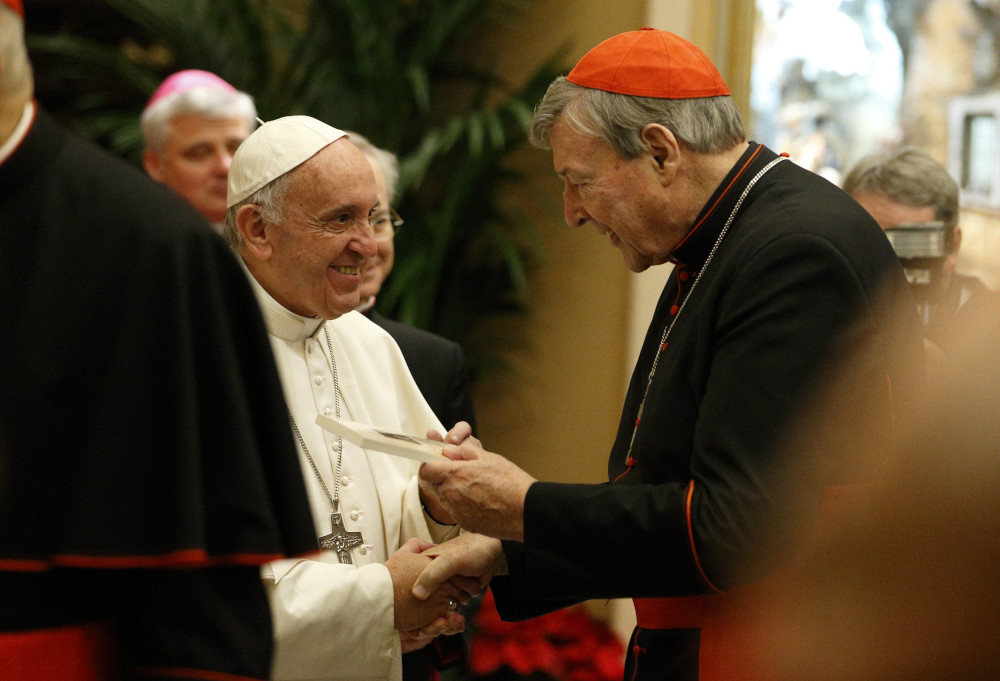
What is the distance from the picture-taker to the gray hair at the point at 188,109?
4.15 metres

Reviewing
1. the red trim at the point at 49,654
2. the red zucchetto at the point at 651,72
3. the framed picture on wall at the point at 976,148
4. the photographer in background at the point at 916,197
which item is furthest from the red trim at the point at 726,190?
the framed picture on wall at the point at 976,148

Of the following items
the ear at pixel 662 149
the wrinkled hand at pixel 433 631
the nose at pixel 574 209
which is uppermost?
the ear at pixel 662 149

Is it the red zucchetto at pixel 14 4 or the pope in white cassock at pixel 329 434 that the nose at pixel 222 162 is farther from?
the red zucchetto at pixel 14 4

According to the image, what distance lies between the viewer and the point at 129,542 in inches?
48.9

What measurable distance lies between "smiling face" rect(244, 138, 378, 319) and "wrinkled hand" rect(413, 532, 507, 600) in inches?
22.9

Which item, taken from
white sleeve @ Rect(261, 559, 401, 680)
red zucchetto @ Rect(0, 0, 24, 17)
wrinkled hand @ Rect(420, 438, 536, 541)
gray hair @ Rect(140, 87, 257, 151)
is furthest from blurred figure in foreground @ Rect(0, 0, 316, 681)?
gray hair @ Rect(140, 87, 257, 151)

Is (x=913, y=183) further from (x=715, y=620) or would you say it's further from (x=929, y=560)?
(x=929, y=560)

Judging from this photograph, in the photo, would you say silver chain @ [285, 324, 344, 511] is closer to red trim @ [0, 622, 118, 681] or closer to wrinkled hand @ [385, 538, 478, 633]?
wrinkled hand @ [385, 538, 478, 633]

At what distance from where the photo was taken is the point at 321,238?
7.72 ft

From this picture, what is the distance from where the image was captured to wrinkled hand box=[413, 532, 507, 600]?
2.23m

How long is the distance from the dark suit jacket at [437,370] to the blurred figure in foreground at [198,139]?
4.01ft

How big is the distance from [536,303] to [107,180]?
13.1 feet

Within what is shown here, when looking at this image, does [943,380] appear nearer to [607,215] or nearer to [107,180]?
[107,180]

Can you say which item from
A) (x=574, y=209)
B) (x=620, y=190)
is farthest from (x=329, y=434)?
(x=620, y=190)
